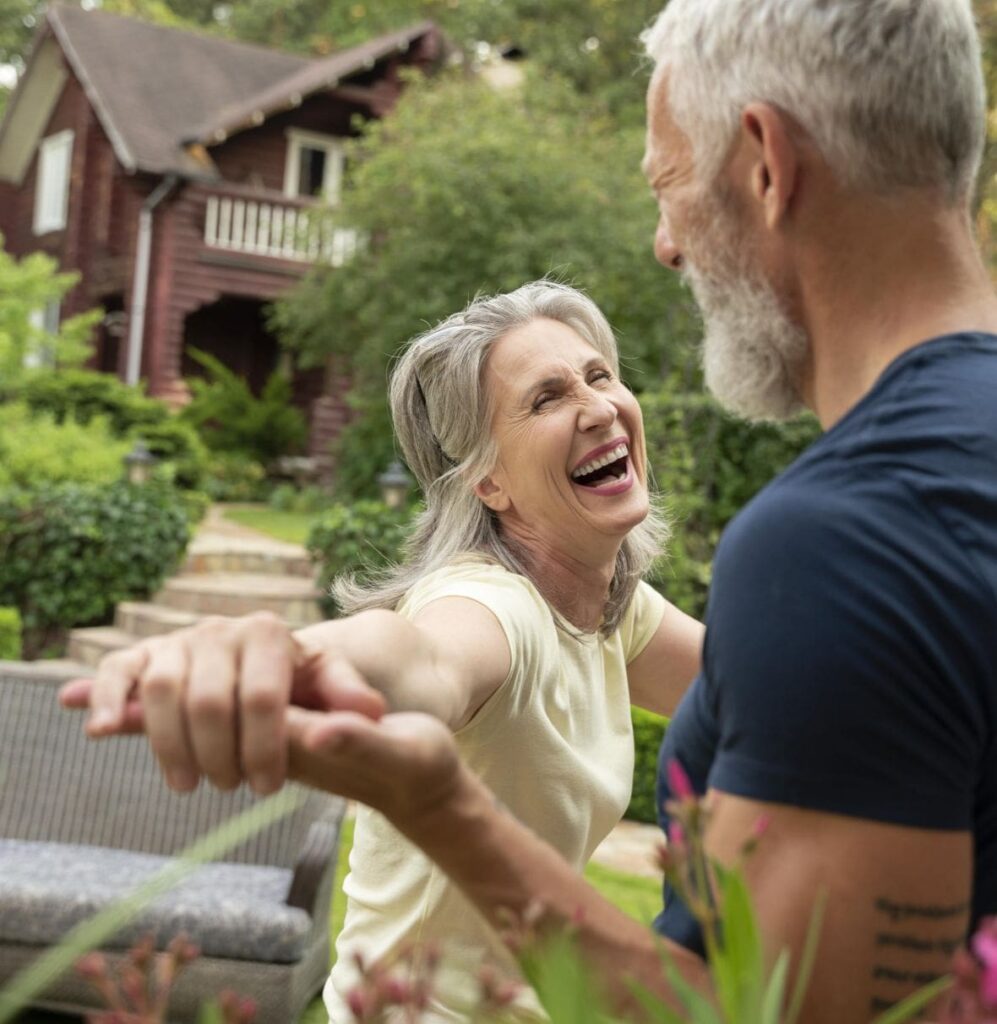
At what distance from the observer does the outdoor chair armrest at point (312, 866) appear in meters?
4.98

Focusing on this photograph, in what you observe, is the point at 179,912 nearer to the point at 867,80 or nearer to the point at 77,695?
the point at 77,695

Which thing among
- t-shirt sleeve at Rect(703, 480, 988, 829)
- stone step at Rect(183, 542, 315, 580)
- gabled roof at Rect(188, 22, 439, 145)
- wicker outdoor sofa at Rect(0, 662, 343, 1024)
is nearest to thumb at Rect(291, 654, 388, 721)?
t-shirt sleeve at Rect(703, 480, 988, 829)

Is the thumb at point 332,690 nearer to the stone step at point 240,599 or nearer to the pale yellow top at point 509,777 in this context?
the pale yellow top at point 509,777

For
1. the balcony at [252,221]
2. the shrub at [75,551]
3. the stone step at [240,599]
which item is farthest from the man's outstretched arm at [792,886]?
the balcony at [252,221]

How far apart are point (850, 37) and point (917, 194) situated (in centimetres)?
15

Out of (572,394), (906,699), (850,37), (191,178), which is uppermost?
(191,178)

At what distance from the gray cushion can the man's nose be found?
3624 millimetres

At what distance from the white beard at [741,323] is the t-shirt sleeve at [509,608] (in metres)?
0.55

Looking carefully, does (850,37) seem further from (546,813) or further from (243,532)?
(243,532)

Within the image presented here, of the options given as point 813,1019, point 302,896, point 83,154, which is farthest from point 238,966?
point 83,154

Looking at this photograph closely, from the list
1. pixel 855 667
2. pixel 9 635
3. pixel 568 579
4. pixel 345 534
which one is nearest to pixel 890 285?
pixel 855 667

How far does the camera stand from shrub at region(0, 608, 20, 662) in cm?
1046

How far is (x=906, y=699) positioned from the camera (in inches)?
43.7

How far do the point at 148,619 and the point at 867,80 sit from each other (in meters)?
10.9
